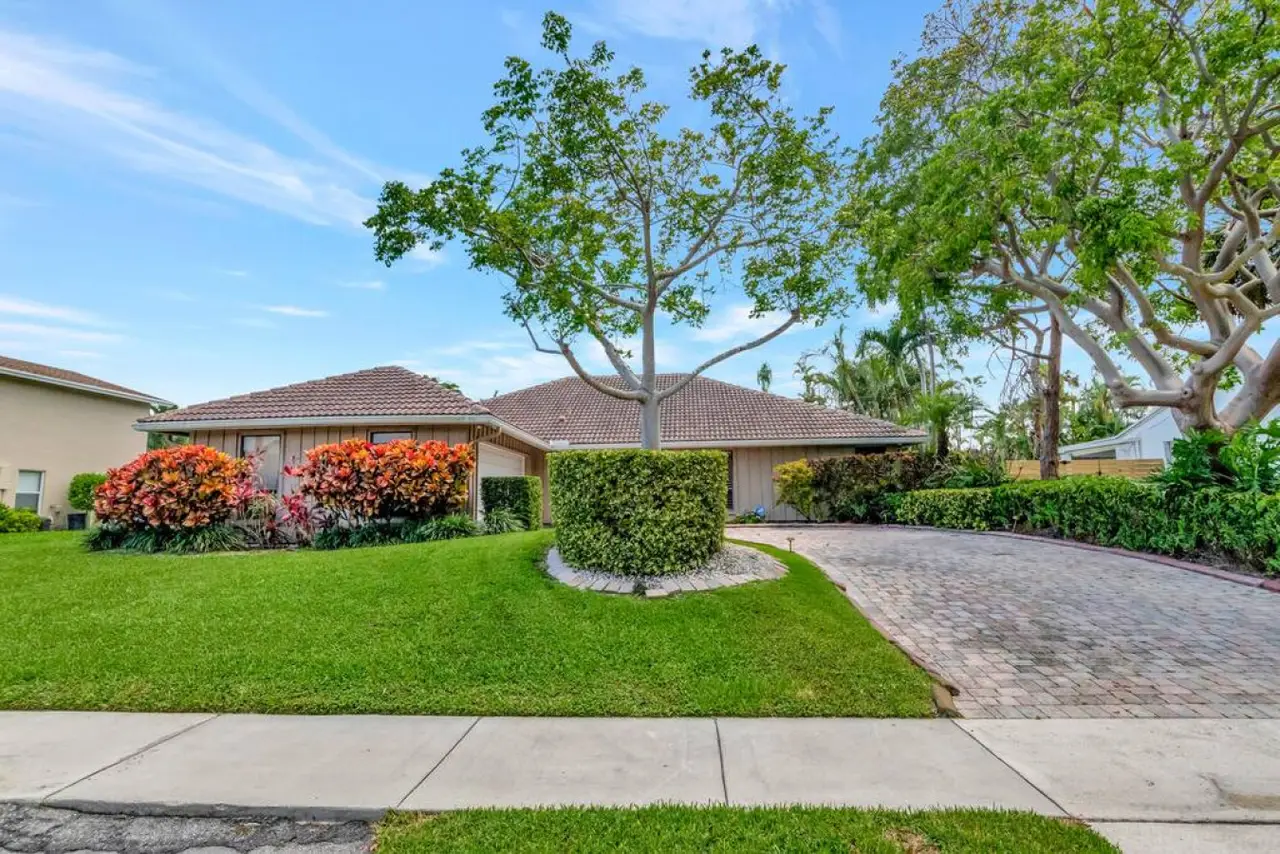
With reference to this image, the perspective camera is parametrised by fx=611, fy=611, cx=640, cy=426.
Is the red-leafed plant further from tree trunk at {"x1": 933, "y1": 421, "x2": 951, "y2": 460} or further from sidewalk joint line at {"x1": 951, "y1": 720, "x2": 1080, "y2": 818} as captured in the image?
tree trunk at {"x1": 933, "y1": 421, "x2": 951, "y2": 460}

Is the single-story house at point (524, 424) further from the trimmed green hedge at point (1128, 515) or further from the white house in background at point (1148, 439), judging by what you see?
the white house in background at point (1148, 439)

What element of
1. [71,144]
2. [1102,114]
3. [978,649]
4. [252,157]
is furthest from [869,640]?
[71,144]

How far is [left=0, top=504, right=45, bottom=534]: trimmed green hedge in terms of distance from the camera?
16275mm

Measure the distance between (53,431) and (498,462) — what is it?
1454 cm

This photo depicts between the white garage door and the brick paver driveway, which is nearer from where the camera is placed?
the brick paver driveway

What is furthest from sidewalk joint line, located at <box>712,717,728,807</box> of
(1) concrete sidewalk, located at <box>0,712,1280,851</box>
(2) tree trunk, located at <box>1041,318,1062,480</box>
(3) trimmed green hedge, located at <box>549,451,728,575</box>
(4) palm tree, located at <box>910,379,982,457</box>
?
(2) tree trunk, located at <box>1041,318,1062,480</box>

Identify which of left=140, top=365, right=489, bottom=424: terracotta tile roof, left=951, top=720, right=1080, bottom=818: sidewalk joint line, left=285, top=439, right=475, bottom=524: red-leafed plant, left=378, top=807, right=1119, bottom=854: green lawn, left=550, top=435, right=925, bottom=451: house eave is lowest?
left=951, top=720, right=1080, bottom=818: sidewalk joint line

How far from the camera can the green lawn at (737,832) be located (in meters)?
2.73

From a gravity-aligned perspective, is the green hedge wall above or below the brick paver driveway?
above

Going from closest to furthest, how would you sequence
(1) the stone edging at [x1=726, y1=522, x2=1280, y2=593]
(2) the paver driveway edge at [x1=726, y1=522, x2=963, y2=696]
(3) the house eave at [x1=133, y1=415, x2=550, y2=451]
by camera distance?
(2) the paver driveway edge at [x1=726, y1=522, x2=963, y2=696], (1) the stone edging at [x1=726, y1=522, x2=1280, y2=593], (3) the house eave at [x1=133, y1=415, x2=550, y2=451]

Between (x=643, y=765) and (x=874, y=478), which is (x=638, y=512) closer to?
(x=643, y=765)

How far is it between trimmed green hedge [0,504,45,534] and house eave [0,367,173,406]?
3.70 meters

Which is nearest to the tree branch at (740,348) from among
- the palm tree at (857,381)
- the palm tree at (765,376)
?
the palm tree at (857,381)

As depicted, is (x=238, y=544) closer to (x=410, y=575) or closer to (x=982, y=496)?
(x=410, y=575)
